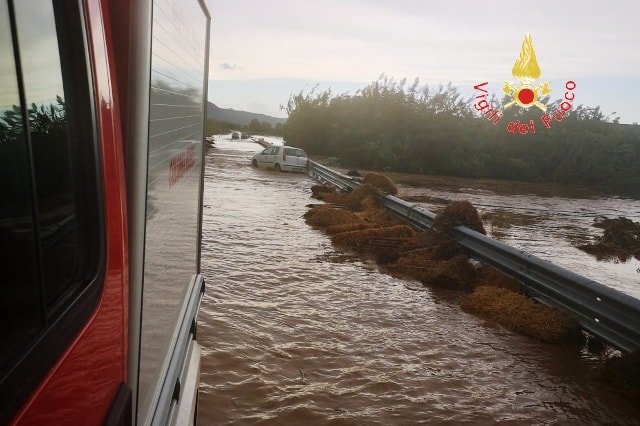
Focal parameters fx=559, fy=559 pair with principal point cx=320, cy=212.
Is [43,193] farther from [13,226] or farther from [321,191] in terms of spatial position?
[321,191]

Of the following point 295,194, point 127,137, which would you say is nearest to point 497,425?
point 127,137

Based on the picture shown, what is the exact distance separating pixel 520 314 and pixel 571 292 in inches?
22.6

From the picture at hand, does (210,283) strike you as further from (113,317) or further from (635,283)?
(635,283)

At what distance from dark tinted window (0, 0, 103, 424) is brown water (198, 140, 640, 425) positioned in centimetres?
282

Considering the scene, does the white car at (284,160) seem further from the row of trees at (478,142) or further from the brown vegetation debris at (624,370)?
the brown vegetation debris at (624,370)

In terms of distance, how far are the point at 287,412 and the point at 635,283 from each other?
666 centimetres

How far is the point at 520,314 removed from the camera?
5.78 metres

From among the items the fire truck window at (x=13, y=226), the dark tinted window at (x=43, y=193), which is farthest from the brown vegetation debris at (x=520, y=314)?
the fire truck window at (x=13, y=226)

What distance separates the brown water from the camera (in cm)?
407

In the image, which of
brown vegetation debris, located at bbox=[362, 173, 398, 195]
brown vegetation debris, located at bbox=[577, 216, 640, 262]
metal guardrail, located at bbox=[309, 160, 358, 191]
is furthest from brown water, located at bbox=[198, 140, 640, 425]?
metal guardrail, located at bbox=[309, 160, 358, 191]

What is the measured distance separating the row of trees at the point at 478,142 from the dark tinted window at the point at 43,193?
1355 inches

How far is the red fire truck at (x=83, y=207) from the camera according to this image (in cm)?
105

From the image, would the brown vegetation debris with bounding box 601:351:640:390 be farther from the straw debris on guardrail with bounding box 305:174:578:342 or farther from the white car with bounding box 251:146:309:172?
the white car with bounding box 251:146:309:172

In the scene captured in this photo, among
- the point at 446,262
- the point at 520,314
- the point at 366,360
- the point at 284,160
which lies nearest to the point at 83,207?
the point at 366,360
